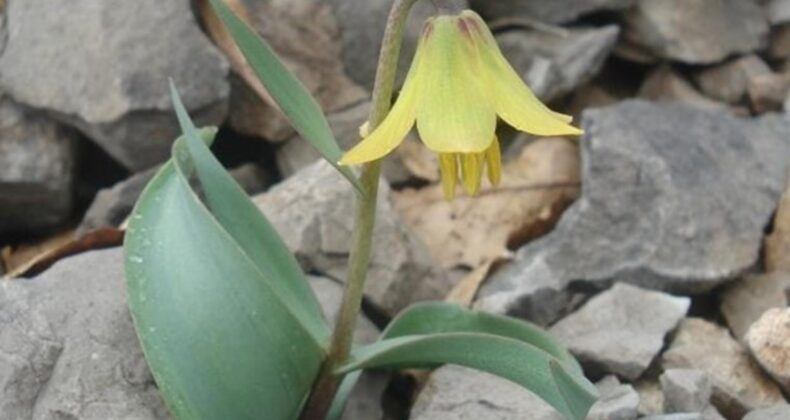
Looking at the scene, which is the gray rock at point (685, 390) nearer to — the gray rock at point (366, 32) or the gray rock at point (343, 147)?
the gray rock at point (343, 147)

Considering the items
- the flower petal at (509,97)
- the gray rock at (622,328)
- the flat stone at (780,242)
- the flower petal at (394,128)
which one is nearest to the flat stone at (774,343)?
the gray rock at (622,328)

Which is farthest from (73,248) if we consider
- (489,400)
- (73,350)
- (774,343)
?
(774,343)

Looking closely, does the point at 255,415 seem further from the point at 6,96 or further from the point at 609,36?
the point at 609,36

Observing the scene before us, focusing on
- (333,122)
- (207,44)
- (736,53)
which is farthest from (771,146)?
(207,44)

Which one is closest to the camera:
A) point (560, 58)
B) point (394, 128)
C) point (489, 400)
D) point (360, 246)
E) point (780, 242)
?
point (394, 128)

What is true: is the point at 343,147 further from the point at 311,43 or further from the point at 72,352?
the point at 72,352

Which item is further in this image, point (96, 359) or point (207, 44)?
point (207, 44)

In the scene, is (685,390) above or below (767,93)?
above
